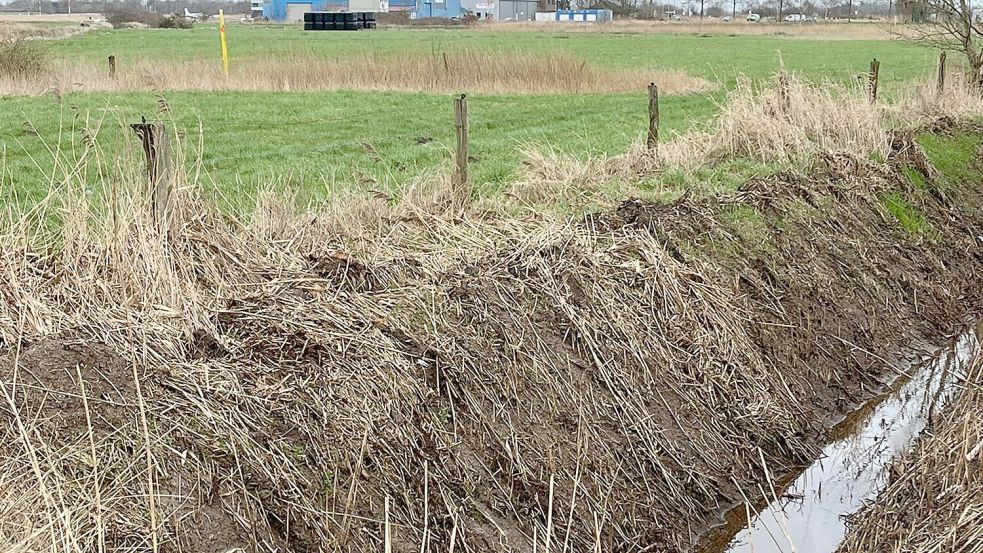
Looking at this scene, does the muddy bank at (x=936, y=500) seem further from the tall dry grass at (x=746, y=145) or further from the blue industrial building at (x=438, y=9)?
the blue industrial building at (x=438, y=9)

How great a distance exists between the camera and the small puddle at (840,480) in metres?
5.67

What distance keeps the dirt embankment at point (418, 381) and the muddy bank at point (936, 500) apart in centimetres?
114

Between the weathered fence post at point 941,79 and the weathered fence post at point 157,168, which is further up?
the weathered fence post at point 941,79

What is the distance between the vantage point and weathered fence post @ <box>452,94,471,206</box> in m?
7.29

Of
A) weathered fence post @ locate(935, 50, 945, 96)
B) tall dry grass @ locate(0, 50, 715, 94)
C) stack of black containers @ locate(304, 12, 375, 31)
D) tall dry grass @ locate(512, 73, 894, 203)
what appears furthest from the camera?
stack of black containers @ locate(304, 12, 375, 31)

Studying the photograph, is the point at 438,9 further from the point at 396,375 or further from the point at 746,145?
the point at 396,375

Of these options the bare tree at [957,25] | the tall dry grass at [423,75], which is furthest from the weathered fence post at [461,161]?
the tall dry grass at [423,75]

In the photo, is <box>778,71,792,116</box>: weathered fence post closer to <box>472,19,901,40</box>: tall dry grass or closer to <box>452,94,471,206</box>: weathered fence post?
<box>452,94,471,206</box>: weathered fence post

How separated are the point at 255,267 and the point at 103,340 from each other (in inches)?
47.0

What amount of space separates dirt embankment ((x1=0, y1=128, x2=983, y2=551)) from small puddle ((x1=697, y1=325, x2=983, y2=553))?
0.18m

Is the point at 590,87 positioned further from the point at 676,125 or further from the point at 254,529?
the point at 254,529

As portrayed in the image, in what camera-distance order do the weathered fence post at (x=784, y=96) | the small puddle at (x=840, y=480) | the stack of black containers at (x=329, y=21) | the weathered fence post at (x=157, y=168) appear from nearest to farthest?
the weathered fence post at (x=157, y=168) → the small puddle at (x=840, y=480) → the weathered fence post at (x=784, y=96) → the stack of black containers at (x=329, y=21)

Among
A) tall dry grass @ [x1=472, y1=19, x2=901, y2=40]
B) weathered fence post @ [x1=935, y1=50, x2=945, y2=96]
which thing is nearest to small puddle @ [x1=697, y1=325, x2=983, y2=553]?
weathered fence post @ [x1=935, y1=50, x2=945, y2=96]

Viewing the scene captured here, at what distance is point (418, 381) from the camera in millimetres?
5145
